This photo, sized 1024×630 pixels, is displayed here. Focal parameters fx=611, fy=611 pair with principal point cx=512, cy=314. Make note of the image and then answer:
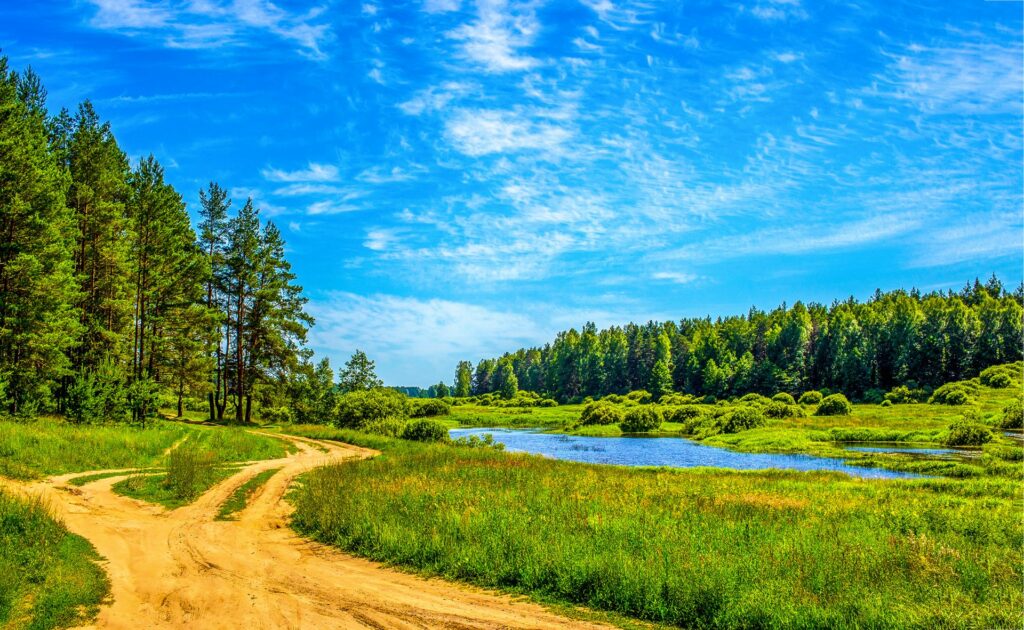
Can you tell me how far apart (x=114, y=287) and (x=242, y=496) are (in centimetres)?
2803

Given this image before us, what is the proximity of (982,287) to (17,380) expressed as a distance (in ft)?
730

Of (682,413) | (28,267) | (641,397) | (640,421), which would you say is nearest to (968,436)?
(640,421)

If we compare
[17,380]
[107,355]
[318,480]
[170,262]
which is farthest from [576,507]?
[170,262]

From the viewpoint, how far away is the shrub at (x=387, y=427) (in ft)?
166

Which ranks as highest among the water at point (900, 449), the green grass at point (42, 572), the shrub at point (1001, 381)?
the shrub at point (1001, 381)

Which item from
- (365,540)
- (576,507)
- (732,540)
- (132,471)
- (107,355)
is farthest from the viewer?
(107,355)

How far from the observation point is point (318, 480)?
932 inches

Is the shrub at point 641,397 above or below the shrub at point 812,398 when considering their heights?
below

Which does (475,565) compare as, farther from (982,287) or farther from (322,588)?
(982,287)

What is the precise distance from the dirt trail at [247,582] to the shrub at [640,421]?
6336 centimetres

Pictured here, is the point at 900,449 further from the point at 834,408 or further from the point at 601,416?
the point at 601,416

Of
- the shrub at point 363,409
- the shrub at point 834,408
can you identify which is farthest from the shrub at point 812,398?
the shrub at point 363,409

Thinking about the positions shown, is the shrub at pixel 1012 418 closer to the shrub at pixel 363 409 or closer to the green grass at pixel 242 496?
the shrub at pixel 363 409

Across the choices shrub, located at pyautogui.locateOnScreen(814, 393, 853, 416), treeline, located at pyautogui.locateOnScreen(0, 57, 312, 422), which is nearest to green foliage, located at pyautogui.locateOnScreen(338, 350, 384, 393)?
treeline, located at pyautogui.locateOnScreen(0, 57, 312, 422)
